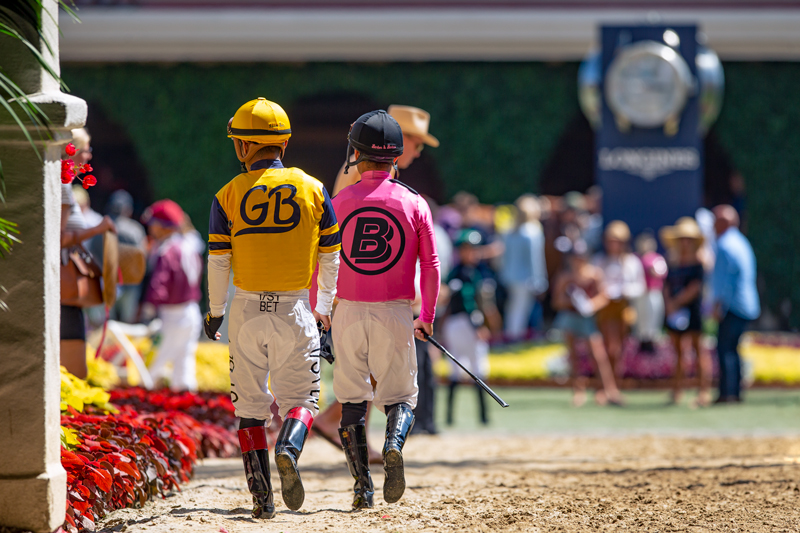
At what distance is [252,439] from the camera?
4.30 m

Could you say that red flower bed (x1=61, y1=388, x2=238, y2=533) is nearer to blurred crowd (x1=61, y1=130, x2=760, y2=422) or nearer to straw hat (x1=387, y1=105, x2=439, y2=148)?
blurred crowd (x1=61, y1=130, x2=760, y2=422)

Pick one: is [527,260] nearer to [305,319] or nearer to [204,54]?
[204,54]

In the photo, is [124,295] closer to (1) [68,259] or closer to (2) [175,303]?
(2) [175,303]

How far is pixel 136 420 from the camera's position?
5086mm

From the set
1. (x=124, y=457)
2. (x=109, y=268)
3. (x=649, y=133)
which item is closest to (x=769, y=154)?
(x=649, y=133)

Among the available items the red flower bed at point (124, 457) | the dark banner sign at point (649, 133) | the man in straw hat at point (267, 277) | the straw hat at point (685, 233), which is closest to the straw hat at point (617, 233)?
the straw hat at point (685, 233)

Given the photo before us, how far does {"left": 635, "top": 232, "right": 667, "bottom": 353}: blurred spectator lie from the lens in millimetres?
10992

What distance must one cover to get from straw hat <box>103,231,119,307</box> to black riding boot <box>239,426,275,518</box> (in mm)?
1869

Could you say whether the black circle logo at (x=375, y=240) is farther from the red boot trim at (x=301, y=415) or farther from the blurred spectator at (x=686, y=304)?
the blurred spectator at (x=686, y=304)

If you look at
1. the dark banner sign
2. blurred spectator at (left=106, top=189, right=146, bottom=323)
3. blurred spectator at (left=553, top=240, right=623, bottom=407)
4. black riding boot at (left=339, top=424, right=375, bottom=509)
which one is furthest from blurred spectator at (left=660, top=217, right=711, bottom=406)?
blurred spectator at (left=106, top=189, right=146, bottom=323)

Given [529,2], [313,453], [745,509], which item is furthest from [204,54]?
[745,509]

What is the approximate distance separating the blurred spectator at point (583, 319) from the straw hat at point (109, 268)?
5.21 metres

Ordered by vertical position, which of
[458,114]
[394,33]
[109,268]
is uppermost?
[394,33]

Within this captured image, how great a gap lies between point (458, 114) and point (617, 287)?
7.11m
